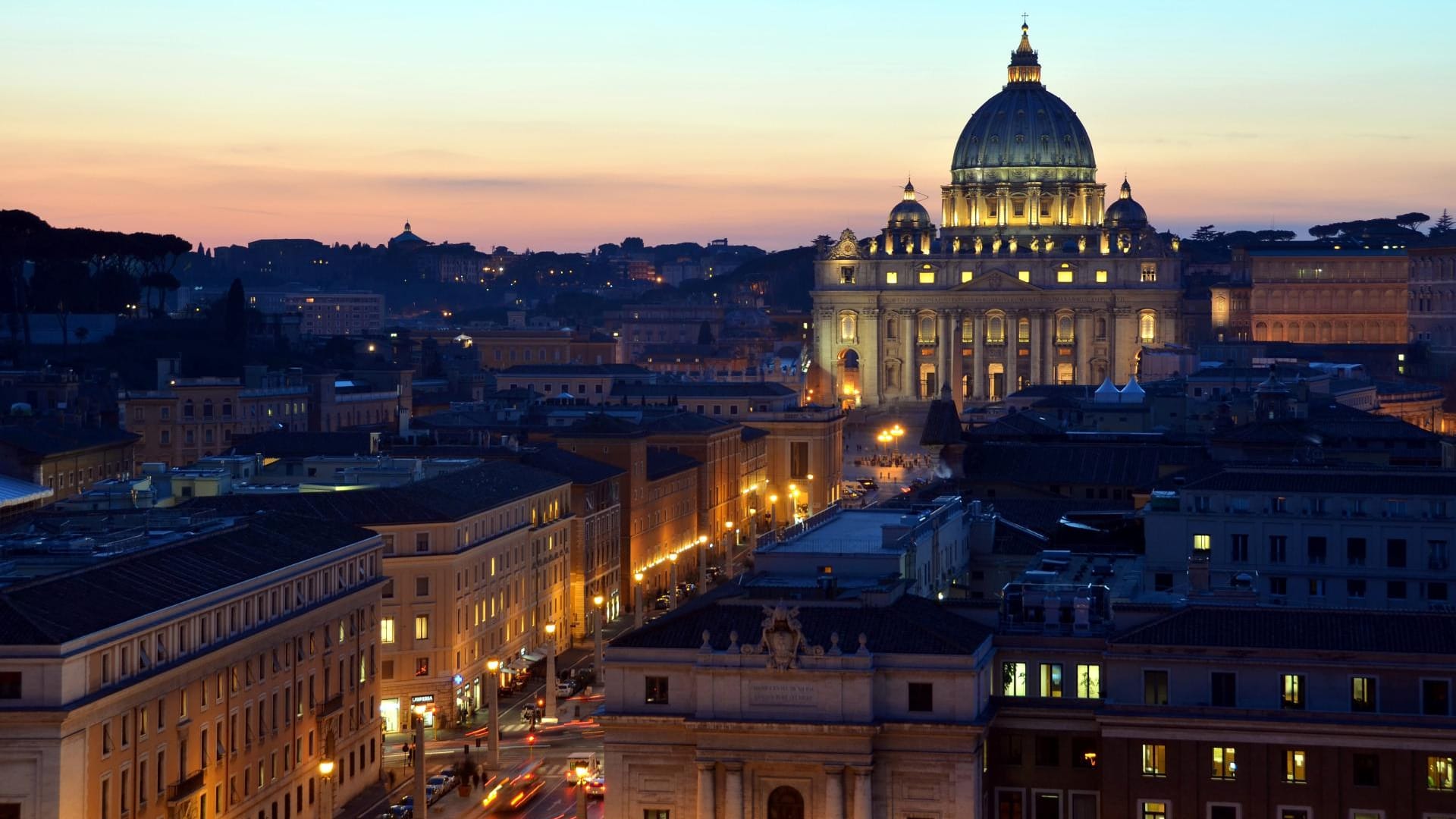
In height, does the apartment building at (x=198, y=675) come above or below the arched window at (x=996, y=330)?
below

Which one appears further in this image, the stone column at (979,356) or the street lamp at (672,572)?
the stone column at (979,356)

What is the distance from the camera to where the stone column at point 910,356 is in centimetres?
19562

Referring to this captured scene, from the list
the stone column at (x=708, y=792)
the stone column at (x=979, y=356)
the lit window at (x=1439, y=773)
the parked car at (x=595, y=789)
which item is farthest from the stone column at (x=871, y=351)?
the lit window at (x=1439, y=773)

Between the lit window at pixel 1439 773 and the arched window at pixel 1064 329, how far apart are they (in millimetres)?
154574

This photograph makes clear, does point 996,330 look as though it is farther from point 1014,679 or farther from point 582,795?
point 1014,679

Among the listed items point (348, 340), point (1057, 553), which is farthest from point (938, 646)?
point (348, 340)

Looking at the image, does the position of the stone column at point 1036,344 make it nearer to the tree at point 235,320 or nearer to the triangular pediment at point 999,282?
the triangular pediment at point 999,282

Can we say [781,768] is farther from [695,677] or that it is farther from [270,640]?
[270,640]

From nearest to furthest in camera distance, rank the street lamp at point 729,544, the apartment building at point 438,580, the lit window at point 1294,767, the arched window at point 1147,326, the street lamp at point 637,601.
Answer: the lit window at point 1294,767, the apartment building at point 438,580, the street lamp at point 637,601, the street lamp at point 729,544, the arched window at point 1147,326

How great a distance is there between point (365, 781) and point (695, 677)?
15.6 metres

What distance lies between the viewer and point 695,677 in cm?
4016

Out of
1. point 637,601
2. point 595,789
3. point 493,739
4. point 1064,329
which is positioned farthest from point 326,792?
point 1064,329

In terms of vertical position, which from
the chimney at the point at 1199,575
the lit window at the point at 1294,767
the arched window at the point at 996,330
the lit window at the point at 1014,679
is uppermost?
the arched window at the point at 996,330

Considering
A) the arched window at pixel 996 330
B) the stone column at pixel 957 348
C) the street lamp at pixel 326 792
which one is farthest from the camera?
the stone column at pixel 957 348
